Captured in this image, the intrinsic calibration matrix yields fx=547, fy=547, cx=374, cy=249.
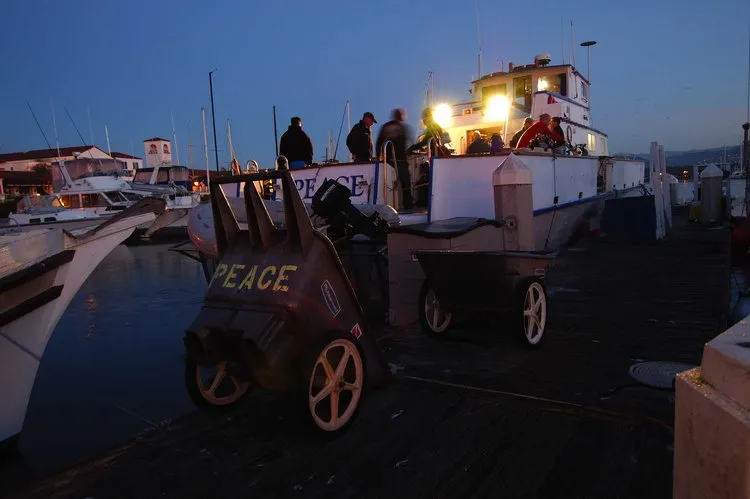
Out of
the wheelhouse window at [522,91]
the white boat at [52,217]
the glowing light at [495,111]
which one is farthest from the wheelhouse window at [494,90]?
the white boat at [52,217]

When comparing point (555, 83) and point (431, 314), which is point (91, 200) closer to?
point (555, 83)

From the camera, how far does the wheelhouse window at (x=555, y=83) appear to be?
16.3 meters

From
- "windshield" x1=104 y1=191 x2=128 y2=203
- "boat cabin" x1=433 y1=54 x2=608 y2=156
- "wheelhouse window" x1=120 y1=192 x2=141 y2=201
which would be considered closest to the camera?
"boat cabin" x1=433 y1=54 x2=608 y2=156

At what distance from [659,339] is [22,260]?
6.41 meters

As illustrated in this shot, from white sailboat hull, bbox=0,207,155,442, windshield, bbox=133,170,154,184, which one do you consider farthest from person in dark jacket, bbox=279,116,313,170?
windshield, bbox=133,170,154,184

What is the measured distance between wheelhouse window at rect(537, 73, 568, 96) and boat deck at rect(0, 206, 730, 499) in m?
12.0

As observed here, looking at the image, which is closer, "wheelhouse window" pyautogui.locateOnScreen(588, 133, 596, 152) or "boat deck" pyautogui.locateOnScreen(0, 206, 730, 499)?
"boat deck" pyautogui.locateOnScreen(0, 206, 730, 499)

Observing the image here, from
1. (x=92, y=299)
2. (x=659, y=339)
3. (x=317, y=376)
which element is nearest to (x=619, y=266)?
(x=659, y=339)

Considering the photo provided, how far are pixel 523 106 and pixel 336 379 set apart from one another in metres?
14.7

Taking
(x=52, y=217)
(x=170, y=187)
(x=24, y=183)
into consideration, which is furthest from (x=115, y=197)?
(x=24, y=183)

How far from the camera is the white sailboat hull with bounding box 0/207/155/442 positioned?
479 centimetres

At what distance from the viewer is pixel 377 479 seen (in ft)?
10.9

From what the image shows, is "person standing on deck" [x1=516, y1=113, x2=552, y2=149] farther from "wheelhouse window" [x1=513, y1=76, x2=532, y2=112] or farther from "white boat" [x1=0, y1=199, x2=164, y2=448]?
"white boat" [x1=0, y1=199, x2=164, y2=448]

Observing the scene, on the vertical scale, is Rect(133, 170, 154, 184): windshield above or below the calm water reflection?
above
